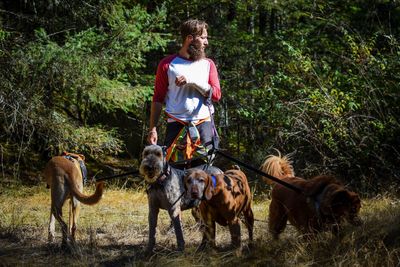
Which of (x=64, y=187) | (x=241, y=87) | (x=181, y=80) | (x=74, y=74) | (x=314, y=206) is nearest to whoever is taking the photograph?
(x=314, y=206)

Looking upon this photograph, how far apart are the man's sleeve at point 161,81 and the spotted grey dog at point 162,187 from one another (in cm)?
77

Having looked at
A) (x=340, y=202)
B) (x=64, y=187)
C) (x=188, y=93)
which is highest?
(x=188, y=93)

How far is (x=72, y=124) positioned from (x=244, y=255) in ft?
21.1

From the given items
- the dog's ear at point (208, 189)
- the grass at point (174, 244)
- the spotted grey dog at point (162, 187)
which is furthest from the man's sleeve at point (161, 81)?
the grass at point (174, 244)

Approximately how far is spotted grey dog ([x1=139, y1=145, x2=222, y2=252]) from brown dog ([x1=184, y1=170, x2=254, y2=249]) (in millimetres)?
189

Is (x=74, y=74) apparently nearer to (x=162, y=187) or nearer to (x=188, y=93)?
(x=188, y=93)

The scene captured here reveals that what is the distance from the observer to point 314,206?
5008 millimetres

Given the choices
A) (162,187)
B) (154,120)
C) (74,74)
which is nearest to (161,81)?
(154,120)

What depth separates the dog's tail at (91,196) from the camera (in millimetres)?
5516

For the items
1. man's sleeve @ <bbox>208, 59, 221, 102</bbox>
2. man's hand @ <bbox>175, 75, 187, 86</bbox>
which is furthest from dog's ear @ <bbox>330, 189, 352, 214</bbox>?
man's hand @ <bbox>175, 75, 187, 86</bbox>

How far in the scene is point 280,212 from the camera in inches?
221

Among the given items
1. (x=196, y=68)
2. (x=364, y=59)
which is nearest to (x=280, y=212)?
(x=196, y=68)

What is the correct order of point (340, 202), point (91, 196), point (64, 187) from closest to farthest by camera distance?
point (340, 202), point (91, 196), point (64, 187)

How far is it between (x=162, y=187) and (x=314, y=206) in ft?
4.38
